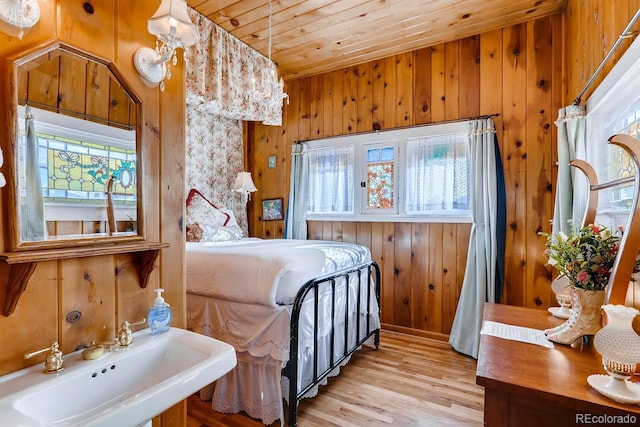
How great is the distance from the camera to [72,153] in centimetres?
102

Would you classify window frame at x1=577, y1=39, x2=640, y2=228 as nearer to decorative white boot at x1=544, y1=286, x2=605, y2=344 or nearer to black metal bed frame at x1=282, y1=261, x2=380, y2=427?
decorative white boot at x1=544, y1=286, x2=605, y2=344

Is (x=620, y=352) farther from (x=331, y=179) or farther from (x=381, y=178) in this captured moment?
(x=331, y=179)

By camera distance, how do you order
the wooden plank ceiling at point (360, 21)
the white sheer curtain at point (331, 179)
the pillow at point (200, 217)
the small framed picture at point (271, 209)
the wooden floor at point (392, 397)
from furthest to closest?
the small framed picture at point (271, 209)
the white sheer curtain at point (331, 179)
the pillow at point (200, 217)
the wooden plank ceiling at point (360, 21)
the wooden floor at point (392, 397)

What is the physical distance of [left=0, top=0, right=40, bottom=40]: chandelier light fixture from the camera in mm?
827

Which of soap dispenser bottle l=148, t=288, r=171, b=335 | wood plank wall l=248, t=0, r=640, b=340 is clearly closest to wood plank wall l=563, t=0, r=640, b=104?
wood plank wall l=248, t=0, r=640, b=340

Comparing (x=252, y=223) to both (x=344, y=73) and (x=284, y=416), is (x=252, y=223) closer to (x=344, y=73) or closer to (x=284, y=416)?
(x=344, y=73)

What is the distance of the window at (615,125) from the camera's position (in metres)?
1.42

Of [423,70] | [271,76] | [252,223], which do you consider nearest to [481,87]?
[423,70]

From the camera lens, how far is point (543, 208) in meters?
2.60

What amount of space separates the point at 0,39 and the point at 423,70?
306 centimetres

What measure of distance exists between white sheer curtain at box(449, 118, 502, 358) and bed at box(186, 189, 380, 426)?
4.10 ft

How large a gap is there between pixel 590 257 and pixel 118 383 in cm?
161

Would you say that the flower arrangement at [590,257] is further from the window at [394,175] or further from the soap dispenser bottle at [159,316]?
the window at [394,175]

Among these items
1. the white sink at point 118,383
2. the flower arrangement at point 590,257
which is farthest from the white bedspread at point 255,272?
the flower arrangement at point 590,257
